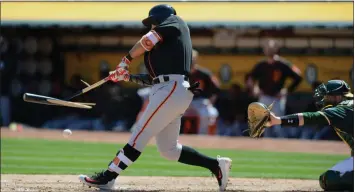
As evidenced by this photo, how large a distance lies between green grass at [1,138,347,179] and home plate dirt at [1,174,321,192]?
56 cm

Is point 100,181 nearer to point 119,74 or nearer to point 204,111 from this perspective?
point 119,74

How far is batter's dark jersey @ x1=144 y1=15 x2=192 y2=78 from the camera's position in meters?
7.55

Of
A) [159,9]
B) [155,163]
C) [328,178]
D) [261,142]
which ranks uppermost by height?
[159,9]

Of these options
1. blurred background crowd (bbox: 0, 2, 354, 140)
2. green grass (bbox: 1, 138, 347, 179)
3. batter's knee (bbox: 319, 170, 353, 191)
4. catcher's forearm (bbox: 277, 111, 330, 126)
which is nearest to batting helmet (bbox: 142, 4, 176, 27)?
catcher's forearm (bbox: 277, 111, 330, 126)

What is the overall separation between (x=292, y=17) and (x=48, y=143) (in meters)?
6.38

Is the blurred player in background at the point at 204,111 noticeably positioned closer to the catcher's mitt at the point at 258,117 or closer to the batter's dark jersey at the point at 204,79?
the batter's dark jersey at the point at 204,79

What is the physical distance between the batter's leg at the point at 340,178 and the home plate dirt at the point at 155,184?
2.50 ft

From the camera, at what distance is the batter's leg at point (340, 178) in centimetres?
746

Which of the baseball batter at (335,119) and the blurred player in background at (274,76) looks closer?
the baseball batter at (335,119)

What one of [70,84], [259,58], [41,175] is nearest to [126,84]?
[70,84]

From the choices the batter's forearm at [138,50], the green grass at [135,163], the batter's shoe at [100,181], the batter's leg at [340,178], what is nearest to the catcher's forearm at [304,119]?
the batter's leg at [340,178]

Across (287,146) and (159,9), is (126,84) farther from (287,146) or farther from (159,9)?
(159,9)

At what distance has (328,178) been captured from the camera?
7.62 m

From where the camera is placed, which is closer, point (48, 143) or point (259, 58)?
point (48, 143)
